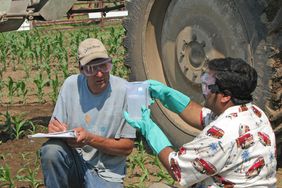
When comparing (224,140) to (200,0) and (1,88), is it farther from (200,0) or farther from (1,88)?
(1,88)

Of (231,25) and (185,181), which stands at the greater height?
(231,25)

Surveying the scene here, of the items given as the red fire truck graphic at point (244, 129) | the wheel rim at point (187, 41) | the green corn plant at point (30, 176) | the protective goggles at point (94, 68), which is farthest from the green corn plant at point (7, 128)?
the red fire truck graphic at point (244, 129)

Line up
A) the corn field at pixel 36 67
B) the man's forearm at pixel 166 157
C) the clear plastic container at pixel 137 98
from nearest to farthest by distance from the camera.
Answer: the man's forearm at pixel 166 157 < the clear plastic container at pixel 137 98 < the corn field at pixel 36 67

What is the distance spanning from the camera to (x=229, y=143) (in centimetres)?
287

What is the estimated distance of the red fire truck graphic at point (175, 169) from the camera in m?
3.05

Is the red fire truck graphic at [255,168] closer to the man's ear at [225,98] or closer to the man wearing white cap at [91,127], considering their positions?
the man's ear at [225,98]

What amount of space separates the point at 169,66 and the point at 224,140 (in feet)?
8.12

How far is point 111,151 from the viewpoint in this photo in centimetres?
365

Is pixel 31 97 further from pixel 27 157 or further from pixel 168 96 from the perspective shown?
pixel 168 96

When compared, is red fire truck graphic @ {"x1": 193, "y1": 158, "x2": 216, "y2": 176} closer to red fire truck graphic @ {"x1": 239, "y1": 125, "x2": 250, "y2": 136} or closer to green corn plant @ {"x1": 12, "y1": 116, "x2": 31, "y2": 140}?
red fire truck graphic @ {"x1": 239, "y1": 125, "x2": 250, "y2": 136}

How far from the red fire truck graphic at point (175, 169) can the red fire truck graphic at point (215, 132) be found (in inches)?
9.5

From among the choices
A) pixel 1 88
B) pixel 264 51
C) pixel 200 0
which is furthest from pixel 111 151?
pixel 1 88

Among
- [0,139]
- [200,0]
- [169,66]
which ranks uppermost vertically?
[200,0]

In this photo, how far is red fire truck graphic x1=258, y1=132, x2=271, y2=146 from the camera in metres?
2.94
